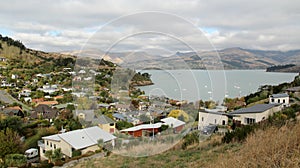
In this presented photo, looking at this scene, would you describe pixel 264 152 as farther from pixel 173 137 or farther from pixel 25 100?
pixel 25 100

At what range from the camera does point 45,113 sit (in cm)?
1741

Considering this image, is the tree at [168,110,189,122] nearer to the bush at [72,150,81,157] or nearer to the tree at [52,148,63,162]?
the bush at [72,150,81,157]

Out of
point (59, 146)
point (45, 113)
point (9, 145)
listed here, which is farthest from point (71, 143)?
point (45, 113)

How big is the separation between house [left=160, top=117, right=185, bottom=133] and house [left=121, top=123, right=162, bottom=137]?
A: 127 mm

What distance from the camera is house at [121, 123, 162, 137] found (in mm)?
3861

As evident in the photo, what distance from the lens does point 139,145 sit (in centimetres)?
397

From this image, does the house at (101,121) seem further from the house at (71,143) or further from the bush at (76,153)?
the bush at (76,153)

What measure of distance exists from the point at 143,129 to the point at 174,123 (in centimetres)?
53

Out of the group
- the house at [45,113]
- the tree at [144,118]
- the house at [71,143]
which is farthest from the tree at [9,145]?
the tree at [144,118]

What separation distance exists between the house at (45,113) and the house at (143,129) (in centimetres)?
1387

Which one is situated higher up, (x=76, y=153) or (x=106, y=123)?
(x=106, y=123)

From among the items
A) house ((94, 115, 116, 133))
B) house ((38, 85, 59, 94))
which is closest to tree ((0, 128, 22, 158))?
house ((94, 115, 116, 133))

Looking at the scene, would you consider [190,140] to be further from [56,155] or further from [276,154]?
[56,155]

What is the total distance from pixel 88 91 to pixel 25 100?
2157 centimetres
